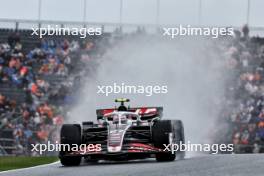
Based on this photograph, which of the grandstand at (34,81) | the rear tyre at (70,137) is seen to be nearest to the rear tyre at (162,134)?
the rear tyre at (70,137)

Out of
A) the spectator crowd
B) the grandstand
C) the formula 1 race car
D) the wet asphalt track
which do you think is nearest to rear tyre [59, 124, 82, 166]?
the formula 1 race car

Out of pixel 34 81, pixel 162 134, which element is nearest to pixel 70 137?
Answer: pixel 162 134

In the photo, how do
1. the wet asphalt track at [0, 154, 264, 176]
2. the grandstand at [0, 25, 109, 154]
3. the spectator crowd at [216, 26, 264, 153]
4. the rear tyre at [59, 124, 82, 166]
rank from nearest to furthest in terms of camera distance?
the wet asphalt track at [0, 154, 264, 176] → the rear tyre at [59, 124, 82, 166] → the grandstand at [0, 25, 109, 154] → the spectator crowd at [216, 26, 264, 153]

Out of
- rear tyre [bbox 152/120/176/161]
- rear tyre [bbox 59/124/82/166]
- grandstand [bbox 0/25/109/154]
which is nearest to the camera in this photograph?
rear tyre [bbox 152/120/176/161]

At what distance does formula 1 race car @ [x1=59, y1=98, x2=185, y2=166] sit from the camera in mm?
15008

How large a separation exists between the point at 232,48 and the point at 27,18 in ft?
26.2

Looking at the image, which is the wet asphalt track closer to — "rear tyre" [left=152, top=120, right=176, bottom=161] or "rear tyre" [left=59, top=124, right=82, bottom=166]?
"rear tyre" [left=152, top=120, right=176, bottom=161]

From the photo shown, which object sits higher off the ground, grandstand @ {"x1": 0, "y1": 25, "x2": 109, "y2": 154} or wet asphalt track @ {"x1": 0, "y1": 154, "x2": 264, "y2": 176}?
grandstand @ {"x1": 0, "y1": 25, "x2": 109, "y2": 154}

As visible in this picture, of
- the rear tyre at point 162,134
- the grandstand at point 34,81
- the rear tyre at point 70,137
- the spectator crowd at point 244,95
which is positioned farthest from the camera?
the spectator crowd at point 244,95

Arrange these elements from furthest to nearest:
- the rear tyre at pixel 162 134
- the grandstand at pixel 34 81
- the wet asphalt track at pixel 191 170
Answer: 1. the grandstand at pixel 34 81
2. the rear tyre at pixel 162 134
3. the wet asphalt track at pixel 191 170

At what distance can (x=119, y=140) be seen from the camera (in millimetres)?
15164

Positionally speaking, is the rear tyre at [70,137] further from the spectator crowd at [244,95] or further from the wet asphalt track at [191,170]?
the spectator crowd at [244,95]

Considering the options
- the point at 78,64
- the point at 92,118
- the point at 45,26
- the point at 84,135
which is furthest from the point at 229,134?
the point at 84,135

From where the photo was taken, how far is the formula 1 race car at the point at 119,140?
49.2ft
